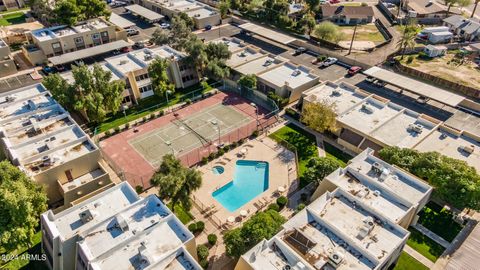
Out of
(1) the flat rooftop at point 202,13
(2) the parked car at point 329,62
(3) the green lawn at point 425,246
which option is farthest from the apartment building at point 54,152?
(1) the flat rooftop at point 202,13

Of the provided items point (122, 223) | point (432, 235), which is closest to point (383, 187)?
point (432, 235)

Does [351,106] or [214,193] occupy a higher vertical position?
[351,106]

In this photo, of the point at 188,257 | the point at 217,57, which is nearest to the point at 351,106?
the point at 217,57

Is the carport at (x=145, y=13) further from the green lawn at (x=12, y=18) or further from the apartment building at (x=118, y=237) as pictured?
the apartment building at (x=118, y=237)

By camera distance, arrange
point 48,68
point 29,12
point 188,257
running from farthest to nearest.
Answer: point 29,12 → point 48,68 → point 188,257

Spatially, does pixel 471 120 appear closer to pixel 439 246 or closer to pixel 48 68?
pixel 439 246

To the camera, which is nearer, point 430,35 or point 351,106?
point 351,106

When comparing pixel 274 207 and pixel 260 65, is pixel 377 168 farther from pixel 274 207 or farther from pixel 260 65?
pixel 260 65
